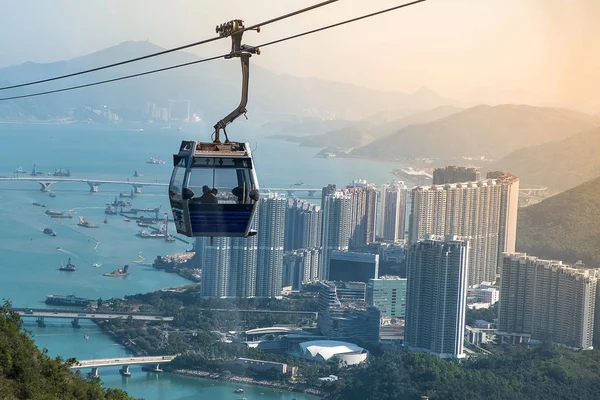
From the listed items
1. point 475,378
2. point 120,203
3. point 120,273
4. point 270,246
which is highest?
point 120,203

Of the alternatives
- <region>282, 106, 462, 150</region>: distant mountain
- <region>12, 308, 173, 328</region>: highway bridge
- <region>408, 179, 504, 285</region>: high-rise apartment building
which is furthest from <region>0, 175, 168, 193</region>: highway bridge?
<region>12, 308, 173, 328</region>: highway bridge

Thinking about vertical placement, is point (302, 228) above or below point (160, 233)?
above

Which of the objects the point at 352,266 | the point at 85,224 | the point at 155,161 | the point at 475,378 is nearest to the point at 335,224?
the point at 352,266

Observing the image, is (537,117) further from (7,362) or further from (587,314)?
(7,362)

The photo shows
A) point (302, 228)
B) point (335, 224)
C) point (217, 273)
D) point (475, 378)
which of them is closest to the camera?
point (475, 378)

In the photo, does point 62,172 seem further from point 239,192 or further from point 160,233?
point 239,192

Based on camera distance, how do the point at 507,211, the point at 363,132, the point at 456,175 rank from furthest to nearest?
1. the point at 363,132
2. the point at 456,175
3. the point at 507,211
